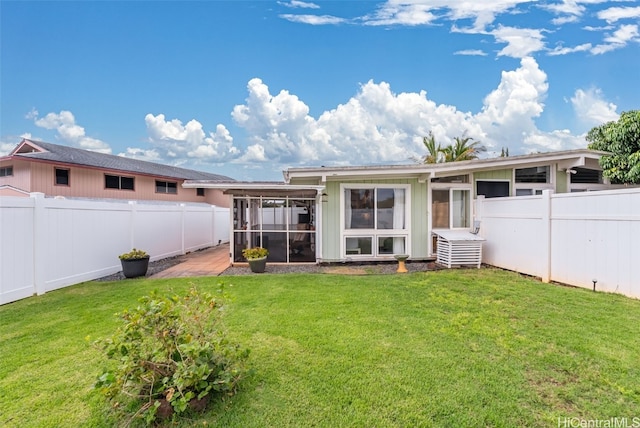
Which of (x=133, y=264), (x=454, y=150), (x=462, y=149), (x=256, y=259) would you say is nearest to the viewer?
(x=133, y=264)

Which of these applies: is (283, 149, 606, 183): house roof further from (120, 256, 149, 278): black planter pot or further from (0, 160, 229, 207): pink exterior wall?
(0, 160, 229, 207): pink exterior wall

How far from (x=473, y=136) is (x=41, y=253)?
24.5m

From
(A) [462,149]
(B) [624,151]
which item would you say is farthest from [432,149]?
(B) [624,151]

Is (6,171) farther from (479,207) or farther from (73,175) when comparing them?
(479,207)

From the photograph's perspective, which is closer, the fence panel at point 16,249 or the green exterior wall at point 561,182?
the fence panel at point 16,249

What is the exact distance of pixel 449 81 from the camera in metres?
13.3

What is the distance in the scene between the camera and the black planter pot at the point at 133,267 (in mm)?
7277

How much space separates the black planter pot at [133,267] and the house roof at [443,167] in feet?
14.4

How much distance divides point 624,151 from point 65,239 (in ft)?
52.9

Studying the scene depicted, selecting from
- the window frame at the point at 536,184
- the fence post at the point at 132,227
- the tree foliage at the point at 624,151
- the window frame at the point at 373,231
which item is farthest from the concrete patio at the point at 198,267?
the tree foliage at the point at 624,151

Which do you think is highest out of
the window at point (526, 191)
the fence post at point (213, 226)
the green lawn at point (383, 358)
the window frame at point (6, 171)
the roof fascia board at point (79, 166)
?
the roof fascia board at point (79, 166)

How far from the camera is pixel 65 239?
629cm

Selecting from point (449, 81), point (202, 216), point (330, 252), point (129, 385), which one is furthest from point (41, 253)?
point (449, 81)

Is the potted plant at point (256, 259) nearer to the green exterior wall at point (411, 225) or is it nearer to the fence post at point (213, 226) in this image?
the green exterior wall at point (411, 225)
